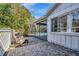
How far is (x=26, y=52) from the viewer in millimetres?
4645

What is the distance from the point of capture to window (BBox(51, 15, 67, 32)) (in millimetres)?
5241

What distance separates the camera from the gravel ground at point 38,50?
4.64m

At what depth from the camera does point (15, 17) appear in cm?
468

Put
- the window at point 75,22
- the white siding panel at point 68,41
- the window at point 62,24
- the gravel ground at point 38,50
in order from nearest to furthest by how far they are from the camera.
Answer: the gravel ground at point 38,50
the window at point 75,22
the white siding panel at point 68,41
the window at point 62,24

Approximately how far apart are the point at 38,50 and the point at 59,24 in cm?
107

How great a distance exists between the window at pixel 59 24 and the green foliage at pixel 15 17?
95 centimetres

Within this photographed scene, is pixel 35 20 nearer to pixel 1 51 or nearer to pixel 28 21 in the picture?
pixel 28 21

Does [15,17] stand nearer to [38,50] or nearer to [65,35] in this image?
[38,50]

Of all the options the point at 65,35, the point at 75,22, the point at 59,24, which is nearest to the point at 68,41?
the point at 65,35

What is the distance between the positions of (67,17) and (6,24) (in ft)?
4.74

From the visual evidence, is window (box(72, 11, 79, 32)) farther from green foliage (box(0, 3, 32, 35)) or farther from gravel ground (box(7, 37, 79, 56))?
green foliage (box(0, 3, 32, 35))

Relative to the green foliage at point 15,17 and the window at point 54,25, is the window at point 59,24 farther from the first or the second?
the green foliage at point 15,17

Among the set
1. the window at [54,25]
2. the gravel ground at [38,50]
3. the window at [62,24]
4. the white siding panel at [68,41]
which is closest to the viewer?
the gravel ground at [38,50]

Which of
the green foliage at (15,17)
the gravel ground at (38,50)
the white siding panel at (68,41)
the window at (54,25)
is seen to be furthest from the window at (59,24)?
the green foliage at (15,17)
